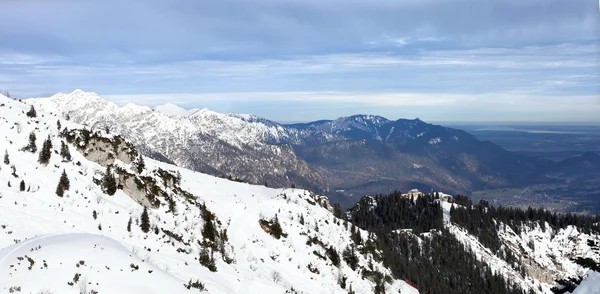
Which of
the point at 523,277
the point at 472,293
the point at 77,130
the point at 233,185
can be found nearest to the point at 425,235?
the point at 472,293

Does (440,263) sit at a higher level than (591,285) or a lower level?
lower

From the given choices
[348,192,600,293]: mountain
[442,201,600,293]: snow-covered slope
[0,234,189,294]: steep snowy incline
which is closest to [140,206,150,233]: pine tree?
[0,234,189,294]: steep snowy incline

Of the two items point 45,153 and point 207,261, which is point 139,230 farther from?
point 45,153

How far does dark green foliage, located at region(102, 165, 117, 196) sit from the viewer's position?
39.5 meters

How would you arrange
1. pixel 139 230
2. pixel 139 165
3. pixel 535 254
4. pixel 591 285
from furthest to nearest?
pixel 535 254, pixel 139 165, pixel 139 230, pixel 591 285

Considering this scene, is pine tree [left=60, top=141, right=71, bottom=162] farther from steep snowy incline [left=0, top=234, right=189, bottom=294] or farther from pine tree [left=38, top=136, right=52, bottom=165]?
steep snowy incline [left=0, top=234, right=189, bottom=294]

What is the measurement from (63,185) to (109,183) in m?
6.51

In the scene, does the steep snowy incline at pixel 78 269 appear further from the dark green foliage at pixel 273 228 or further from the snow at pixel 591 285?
the dark green foliage at pixel 273 228

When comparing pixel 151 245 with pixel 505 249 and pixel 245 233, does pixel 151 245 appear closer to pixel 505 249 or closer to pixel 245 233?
pixel 245 233

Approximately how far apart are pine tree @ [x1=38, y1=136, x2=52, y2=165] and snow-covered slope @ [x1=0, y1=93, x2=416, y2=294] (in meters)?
0.59

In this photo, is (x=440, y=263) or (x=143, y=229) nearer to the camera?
(x=143, y=229)

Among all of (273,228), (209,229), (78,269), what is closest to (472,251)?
(273,228)

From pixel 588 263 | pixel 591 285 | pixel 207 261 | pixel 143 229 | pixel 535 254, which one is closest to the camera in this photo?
pixel 591 285

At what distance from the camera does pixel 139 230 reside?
110ft
